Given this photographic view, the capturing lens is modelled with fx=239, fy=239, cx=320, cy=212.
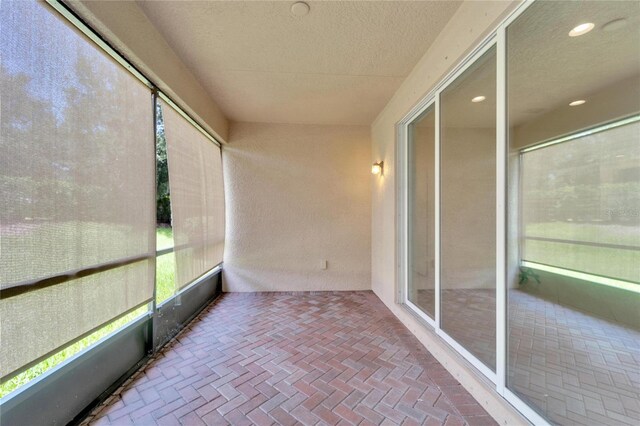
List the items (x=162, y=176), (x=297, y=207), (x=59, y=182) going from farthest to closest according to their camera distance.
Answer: (x=297, y=207) < (x=162, y=176) < (x=59, y=182)

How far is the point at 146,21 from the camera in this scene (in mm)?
1850

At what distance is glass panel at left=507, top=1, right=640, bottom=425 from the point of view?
144 cm

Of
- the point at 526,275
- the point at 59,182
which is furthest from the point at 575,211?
the point at 59,182

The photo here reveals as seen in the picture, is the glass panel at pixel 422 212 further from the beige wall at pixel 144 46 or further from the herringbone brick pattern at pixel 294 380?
the beige wall at pixel 144 46

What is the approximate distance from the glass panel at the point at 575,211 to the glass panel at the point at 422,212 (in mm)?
797

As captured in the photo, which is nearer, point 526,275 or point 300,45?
point 526,275

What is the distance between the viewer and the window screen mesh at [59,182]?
1121 millimetres

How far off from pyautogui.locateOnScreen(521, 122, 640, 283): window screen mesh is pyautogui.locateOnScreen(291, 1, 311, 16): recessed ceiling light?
192cm

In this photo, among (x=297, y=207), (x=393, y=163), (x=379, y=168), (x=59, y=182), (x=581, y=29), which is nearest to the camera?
(x=59, y=182)

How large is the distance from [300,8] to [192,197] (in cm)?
223

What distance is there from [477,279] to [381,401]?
4.20ft

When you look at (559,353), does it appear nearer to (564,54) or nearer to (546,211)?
(546,211)

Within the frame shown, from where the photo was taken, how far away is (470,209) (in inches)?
82.4

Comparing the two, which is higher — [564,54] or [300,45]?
[300,45]
